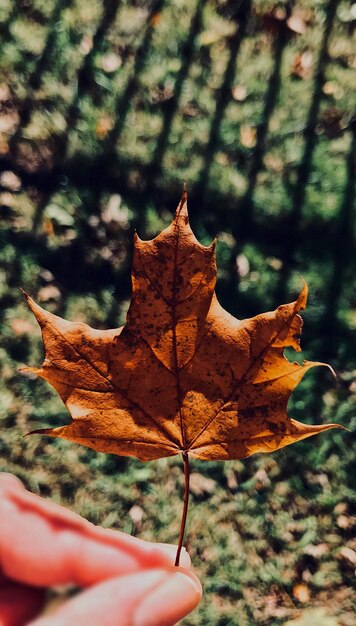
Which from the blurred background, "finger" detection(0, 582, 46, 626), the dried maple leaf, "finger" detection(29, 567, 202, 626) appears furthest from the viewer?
the blurred background

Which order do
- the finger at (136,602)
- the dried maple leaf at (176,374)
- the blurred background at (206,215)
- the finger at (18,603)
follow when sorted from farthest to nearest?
1. the blurred background at (206,215)
2. the finger at (18,603)
3. the finger at (136,602)
4. the dried maple leaf at (176,374)

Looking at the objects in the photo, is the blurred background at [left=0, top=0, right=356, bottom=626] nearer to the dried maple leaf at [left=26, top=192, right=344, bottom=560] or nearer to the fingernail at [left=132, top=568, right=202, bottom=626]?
the fingernail at [left=132, top=568, right=202, bottom=626]

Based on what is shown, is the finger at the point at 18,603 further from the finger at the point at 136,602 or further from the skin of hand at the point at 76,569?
the finger at the point at 136,602

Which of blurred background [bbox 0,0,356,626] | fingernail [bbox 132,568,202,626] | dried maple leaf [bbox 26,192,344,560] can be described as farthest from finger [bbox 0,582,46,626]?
blurred background [bbox 0,0,356,626]

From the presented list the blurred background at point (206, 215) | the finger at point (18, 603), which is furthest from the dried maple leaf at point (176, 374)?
the blurred background at point (206, 215)

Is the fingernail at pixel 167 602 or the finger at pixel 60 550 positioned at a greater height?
the fingernail at pixel 167 602

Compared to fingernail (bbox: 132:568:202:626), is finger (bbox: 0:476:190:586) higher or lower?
lower
